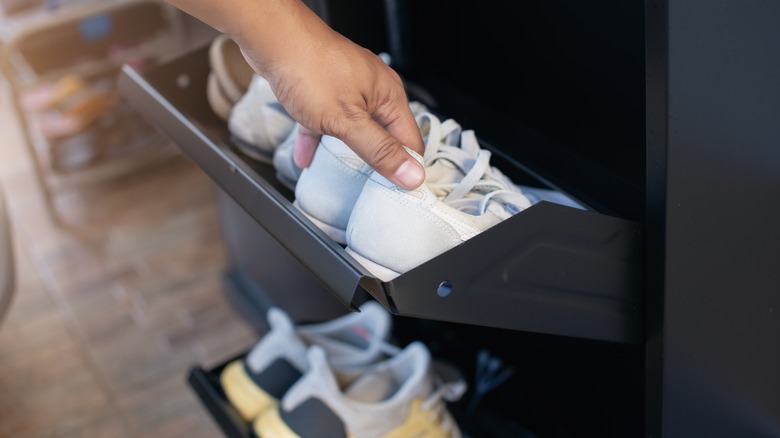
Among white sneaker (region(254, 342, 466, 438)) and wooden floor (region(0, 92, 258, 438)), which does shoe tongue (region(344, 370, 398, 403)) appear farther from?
wooden floor (region(0, 92, 258, 438))

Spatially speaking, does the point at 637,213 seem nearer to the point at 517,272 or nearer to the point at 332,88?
the point at 517,272

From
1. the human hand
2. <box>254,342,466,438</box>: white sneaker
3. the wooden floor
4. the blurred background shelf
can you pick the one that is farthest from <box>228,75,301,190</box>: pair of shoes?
the blurred background shelf

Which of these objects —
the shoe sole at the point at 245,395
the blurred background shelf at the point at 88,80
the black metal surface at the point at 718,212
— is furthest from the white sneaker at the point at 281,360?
the blurred background shelf at the point at 88,80

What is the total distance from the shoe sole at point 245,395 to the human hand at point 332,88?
0.63 m

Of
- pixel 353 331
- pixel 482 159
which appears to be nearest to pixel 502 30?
pixel 482 159

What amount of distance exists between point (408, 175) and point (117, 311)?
4.30ft

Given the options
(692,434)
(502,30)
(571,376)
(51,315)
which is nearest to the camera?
(692,434)

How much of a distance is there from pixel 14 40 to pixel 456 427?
1.43 metres

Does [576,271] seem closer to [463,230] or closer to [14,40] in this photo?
[463,230]

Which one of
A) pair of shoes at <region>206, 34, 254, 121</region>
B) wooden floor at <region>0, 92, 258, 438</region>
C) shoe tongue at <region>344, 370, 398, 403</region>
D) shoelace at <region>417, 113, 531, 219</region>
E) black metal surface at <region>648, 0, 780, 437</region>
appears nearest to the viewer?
black metal surface at <region>648, 0, 780, 437</region>

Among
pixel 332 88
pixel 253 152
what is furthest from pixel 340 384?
pixel 332 88

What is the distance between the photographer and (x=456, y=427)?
4.31ft

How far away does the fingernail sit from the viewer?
0.81 meters

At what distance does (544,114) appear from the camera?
3.97ft
